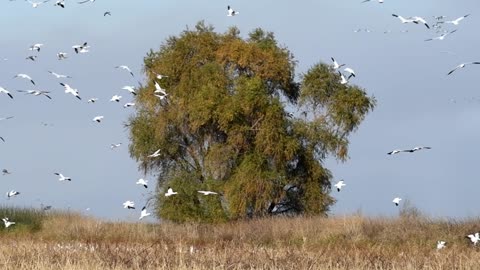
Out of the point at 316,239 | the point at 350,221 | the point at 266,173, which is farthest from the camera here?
the point at 266,173

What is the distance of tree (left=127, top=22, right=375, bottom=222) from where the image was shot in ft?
118

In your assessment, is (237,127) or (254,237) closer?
(254,237)

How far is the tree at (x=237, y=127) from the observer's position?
36.1 meters

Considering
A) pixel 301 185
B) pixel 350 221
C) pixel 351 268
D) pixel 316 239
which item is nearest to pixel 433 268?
pixel 351 268

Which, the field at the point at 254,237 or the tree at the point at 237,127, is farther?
the tree at the point at 237,127

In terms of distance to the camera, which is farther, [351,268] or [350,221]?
[350,221]

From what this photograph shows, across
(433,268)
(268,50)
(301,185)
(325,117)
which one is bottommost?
(433,268)

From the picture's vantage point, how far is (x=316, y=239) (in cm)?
2830

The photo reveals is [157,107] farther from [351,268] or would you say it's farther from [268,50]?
[351,268]

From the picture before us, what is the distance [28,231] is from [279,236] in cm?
890

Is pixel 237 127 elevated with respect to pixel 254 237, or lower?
elevated

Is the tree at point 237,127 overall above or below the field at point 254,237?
above

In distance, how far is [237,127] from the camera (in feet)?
119

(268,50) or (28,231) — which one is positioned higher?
(268,50)
